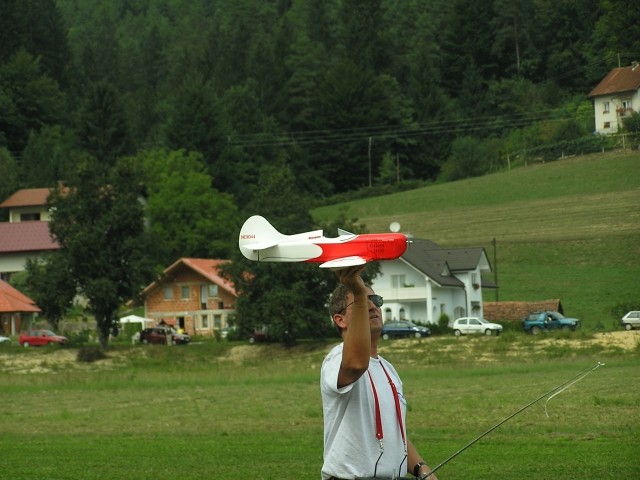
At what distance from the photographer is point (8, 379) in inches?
1832

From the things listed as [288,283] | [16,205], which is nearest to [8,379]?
[288,283]

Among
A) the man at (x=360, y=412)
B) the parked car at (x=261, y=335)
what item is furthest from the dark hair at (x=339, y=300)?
the parked car at (x=261, y=335)

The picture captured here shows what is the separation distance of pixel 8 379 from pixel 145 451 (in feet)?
94.8

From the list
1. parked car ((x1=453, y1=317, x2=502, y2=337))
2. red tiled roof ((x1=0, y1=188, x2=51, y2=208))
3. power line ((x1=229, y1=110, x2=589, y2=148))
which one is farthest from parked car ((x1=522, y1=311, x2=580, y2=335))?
power line ((x1=229, y1=110, x2=589, y2=148))

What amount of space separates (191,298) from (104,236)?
18987 millimetres

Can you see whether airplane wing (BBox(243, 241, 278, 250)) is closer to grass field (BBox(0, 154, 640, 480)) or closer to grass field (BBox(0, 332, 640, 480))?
grass field (BBox(0, 154, 640, 480))

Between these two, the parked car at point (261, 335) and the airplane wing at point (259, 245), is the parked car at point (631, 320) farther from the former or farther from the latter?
the airplane wing at point (259, 245)

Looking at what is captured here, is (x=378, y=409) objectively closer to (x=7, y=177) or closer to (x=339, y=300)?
(x=339, y=300)

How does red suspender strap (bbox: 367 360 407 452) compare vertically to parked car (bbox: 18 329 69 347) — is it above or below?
below

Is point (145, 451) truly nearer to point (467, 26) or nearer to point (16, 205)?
point (16, 205)

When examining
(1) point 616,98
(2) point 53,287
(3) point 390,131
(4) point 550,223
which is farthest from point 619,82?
(2) point 53,287

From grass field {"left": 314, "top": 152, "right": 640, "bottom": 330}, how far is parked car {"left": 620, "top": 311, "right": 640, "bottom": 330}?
1.85 meters

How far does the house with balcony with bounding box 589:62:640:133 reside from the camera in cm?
10162

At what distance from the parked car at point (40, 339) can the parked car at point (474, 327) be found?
22240 millimetres
